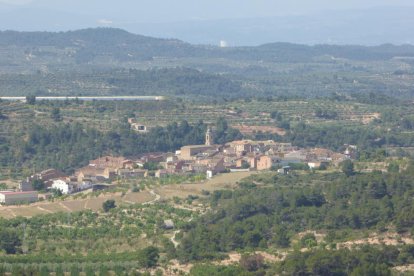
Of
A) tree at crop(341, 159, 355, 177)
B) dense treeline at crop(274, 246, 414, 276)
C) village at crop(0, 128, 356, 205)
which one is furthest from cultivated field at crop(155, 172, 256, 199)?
dense treeline at crop(274, 246, 414, 276)

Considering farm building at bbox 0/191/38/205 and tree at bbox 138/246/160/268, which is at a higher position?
tree at bbox 138/246/160/268

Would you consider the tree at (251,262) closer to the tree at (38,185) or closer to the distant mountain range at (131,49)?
the tree at (38,185)

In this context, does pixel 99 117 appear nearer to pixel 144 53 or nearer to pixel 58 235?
pixel 58 235

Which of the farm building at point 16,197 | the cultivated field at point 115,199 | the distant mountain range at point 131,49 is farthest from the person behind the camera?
the distant mountain range at point 131,49

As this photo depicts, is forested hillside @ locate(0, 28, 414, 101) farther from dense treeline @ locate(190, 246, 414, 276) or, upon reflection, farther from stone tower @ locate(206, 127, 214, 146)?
dense treeline @ locate(190, 246, 414, 276)

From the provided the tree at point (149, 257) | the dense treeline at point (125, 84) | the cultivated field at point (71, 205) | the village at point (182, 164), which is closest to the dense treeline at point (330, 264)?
the tree at point (149, 257)

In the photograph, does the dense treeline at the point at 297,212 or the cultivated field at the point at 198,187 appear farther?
the cultivated field at the point at 198,187

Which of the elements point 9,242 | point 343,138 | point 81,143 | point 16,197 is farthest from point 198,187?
point 343,138

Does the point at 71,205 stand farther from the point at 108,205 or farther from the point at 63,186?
the point at 63,186
